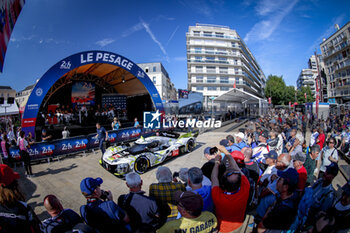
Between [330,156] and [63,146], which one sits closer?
[330,156]

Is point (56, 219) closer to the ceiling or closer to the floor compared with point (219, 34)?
closer to the floor

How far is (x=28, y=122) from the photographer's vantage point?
28.7 ft

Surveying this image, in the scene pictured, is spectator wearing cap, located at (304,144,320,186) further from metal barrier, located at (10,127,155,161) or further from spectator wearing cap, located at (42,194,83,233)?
metal barrier, located at (10,127,155,161)

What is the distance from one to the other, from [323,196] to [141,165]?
493 cm

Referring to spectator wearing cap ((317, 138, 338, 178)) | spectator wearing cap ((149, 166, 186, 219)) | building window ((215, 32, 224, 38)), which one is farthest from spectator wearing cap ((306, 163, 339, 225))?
building window ((215, 32, 224, 38))

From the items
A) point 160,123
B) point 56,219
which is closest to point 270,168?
point 56,219

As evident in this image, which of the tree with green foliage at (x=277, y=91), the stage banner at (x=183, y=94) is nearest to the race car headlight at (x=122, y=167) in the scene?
the stage banner at (x=183, y=94)

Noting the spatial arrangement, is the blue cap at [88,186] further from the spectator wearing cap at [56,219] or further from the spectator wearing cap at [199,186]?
the spectator wearing cap at [199,186]

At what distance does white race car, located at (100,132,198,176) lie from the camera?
219 inches

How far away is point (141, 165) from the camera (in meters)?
5.96

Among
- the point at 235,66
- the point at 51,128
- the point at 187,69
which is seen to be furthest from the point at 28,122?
the point at 235,66

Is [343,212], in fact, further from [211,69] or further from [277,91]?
[277,91]

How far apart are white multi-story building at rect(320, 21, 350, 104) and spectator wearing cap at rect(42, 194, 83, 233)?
5112cm

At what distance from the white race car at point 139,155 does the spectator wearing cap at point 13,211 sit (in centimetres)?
347
